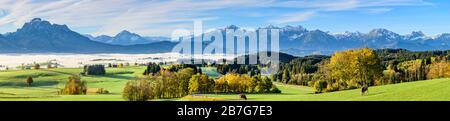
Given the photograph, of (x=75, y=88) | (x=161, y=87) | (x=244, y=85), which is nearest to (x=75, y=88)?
(x=75, y=88)

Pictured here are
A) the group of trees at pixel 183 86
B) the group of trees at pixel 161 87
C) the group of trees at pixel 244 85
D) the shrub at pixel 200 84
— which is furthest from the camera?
the group of trees at pixel 244 85

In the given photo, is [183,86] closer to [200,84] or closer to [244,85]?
[200,84]

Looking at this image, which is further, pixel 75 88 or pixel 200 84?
pixel 75 88

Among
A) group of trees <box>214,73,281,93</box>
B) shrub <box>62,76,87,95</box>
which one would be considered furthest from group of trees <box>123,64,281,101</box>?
shrub <box>62,76,87,95</box>

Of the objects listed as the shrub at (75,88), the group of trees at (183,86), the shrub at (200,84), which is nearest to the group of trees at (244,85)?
the group of trees at (183,86)

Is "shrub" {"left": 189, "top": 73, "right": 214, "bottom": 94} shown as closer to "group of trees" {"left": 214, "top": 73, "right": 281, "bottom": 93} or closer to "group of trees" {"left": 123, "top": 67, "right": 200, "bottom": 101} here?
"group of trees" {"left": 123, "top": 67, "right": 200, "bottom": 101}

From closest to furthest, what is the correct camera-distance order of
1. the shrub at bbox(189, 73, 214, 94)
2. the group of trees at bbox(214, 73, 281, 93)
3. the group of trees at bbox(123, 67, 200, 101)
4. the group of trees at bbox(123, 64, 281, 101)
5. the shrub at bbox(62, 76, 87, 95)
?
the group of trees at bbox(123, 67, 200, 101) → the group of trees at bbox(123, 64, 281, 101) → the shrub at bbox(189, 73, 214, 94) → the group of trees at bbox(214, 73, 281, 93) → the shrub at bbox(62, 76, 87, 95)

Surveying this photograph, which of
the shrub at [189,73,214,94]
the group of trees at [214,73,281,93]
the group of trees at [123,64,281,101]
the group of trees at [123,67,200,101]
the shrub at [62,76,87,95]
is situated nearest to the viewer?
the group of trees at [123,67,200,101]

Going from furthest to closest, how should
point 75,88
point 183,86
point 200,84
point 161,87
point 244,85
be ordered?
point 75,88, point 244,85, point 200,84, point 183,86, point 161,87

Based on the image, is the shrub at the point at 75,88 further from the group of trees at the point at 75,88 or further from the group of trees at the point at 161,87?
the group of trees at the point at 161,87

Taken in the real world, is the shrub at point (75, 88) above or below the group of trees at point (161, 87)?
below

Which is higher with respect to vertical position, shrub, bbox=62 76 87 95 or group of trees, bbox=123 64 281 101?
group of trees, bbox=123 64 281 101
